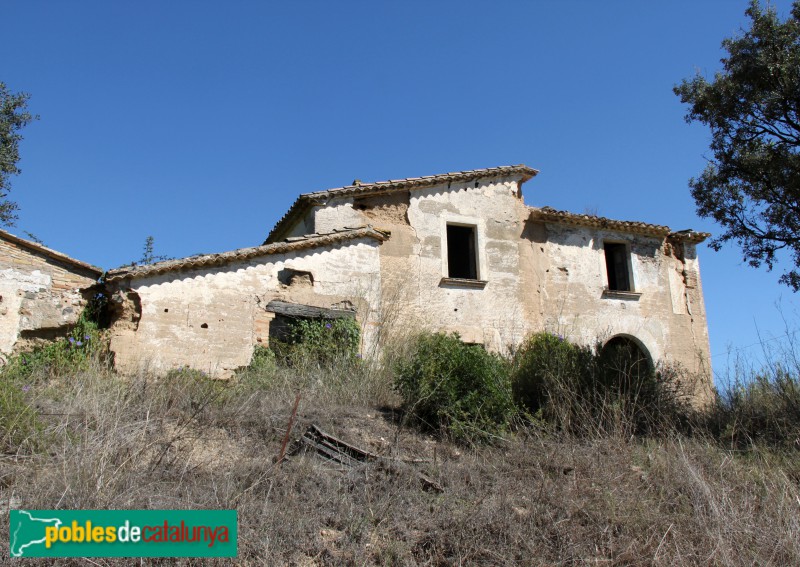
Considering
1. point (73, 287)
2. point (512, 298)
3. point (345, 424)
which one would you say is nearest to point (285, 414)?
point (345, 424)

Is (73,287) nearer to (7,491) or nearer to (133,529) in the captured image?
(7,491)

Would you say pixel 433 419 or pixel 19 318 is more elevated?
pixel 19 318

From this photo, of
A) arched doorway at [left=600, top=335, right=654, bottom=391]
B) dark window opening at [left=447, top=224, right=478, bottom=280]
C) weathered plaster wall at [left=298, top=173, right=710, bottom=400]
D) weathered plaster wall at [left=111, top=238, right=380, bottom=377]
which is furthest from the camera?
dark window opening at [left=447, top=224, right=478, bottom=280]

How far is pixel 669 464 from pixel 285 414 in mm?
4520

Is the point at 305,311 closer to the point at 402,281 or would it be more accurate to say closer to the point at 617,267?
the point at 402,281

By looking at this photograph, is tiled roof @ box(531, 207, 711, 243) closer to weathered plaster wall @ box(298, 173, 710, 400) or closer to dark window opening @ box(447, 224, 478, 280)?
weathered plaster wall @ box(298, 173, 710, 400)

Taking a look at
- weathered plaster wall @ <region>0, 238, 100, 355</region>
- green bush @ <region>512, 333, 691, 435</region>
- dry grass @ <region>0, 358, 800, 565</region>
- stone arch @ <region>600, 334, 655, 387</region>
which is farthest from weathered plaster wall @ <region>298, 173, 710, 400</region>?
dry grass @ <region>0, 358, 800, 565</region>

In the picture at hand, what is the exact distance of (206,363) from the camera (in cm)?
1109

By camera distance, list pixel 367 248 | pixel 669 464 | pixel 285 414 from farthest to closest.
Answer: pixel 367 248 < pixel 285 414 < pixel 669 464

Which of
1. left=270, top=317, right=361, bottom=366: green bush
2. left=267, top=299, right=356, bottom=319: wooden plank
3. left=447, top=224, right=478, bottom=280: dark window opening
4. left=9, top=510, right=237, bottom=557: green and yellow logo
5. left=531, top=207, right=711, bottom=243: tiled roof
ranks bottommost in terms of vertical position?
left=9, top=510, right=237, bottom=557: green and yellow logo

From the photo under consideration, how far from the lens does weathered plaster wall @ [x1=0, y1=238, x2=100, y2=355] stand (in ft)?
34.9

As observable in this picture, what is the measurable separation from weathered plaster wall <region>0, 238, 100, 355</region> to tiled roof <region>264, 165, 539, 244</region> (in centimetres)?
495

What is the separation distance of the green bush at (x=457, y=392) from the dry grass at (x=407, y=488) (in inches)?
14.4

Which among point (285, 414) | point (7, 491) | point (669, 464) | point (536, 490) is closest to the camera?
point (7, 491)
